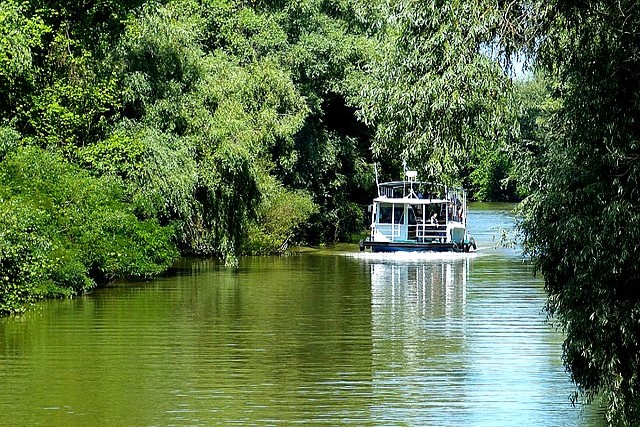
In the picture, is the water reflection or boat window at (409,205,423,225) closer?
the water reflection

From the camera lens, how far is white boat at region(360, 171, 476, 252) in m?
37.6

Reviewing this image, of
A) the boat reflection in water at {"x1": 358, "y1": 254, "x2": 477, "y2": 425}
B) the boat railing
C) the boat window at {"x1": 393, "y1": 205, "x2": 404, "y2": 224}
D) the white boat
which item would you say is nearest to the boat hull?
the white boat

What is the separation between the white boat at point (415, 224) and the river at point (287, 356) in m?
9.64

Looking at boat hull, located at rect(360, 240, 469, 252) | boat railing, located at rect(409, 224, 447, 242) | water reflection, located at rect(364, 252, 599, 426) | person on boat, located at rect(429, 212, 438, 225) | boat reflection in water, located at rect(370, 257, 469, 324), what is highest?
person on boat, located at rect(429, 212, 438, 225)

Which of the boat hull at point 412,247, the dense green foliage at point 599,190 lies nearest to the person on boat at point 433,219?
the boat hull at point 412,247

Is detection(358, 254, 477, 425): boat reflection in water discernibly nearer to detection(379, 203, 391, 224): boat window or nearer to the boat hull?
the boat hull

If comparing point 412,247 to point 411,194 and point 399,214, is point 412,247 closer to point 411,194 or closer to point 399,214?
point 399,214

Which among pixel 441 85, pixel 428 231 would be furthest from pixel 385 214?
pixel 441 85

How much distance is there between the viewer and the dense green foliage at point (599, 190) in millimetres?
9805

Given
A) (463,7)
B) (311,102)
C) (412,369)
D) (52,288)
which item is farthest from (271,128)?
(463,7)

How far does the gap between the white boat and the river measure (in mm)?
9640

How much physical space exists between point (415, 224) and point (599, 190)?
97.0ft

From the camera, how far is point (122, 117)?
87.7 ft

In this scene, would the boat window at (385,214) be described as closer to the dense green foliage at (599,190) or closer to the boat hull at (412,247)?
the boat hull at (412,247)
